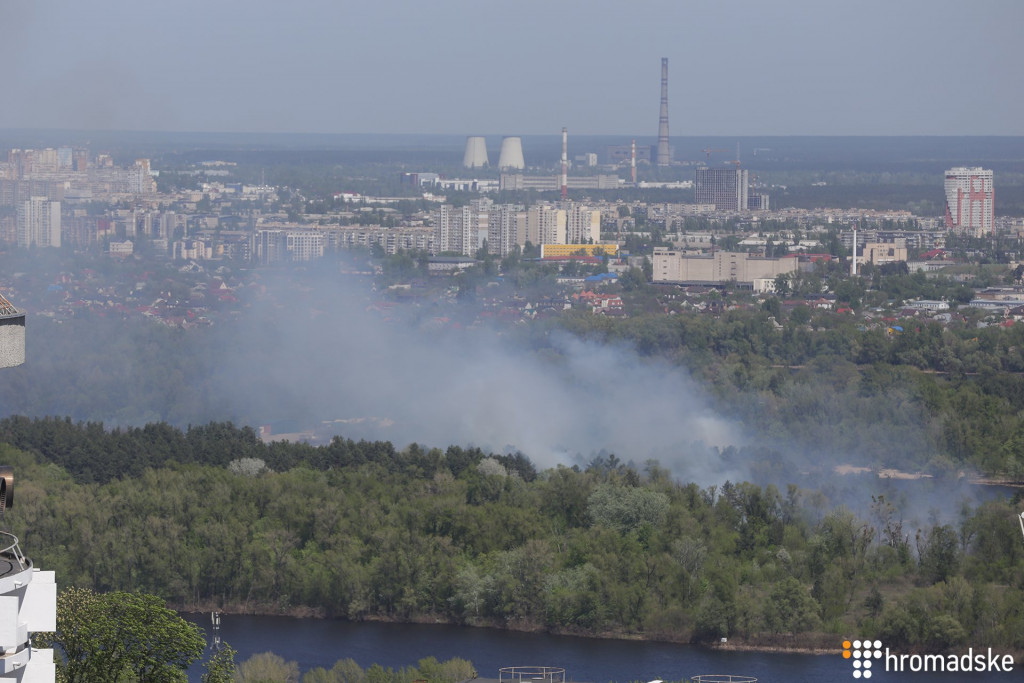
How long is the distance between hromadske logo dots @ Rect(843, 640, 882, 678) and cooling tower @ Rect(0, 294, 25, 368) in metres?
7.03

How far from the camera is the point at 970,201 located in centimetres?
4869

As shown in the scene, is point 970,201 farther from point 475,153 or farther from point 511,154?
point 475,153

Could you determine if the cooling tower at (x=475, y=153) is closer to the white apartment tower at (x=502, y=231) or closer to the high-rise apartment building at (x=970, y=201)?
the high-rise apartment building at (x=970, y=201)

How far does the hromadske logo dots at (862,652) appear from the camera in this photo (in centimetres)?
1028

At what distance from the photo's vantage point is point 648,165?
78.4m

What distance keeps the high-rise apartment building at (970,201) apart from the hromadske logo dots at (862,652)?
37492mm

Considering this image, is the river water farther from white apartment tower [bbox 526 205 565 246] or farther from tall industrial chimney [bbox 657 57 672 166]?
tall industrial chimney [bbox 657 57 672 166]

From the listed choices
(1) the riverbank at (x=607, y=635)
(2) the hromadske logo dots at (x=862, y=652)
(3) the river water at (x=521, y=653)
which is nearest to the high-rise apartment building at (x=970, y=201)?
(1) the riverbank at (x=607, y=635)

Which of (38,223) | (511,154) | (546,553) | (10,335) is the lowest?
(546,553)

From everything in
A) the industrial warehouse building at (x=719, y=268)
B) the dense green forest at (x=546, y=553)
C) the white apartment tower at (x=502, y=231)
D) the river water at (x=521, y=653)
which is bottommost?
the river water at (x=521, y=653)

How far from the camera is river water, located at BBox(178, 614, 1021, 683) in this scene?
10039 mm

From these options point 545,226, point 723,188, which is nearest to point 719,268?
point 545,226

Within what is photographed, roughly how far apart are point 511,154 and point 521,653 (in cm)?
6165

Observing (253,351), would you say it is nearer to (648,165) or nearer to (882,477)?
(882,477)
